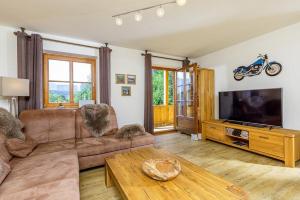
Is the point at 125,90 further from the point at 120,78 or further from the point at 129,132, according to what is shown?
the point at 129,132

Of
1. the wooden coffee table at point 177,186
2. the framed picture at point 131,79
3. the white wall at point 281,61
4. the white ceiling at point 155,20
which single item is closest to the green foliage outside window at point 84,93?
the framed picture at point 131,79

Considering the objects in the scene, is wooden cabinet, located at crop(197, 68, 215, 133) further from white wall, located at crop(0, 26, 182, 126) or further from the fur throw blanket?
the fur throw blanket

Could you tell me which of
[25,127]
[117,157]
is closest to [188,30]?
[117,157]

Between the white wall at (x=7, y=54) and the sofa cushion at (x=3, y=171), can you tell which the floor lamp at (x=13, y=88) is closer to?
the white wall at (x=7, y=54)

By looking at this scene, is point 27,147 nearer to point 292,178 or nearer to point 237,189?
point 237,189

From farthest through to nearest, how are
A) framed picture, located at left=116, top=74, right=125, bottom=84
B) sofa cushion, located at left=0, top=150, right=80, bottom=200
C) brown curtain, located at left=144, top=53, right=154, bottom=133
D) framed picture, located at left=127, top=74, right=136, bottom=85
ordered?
brown curtain, located at left=144, top=53, right=154, bottom=133, framed picture, located at left=127, top=74, right=136, bottom=85, framed picture, located at left=116, top=74, right=125, bottom=84, sofa cushion, located at left=0, top=150, right=80, bottom=200

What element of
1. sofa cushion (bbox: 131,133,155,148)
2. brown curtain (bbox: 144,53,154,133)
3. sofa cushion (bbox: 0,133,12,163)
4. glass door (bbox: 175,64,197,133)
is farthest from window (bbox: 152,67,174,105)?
sofa cushion (bbox: 0,133,12,163)

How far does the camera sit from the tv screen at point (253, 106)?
2.78m

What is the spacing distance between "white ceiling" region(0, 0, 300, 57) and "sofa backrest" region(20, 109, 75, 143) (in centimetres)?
148

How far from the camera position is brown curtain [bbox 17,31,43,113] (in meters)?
2.76

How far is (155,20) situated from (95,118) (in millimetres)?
1962

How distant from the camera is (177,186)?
126 centimetres

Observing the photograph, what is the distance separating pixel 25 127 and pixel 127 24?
2.29 metres

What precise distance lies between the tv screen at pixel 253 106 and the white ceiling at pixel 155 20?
1205 mm
